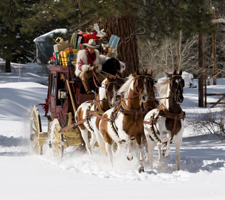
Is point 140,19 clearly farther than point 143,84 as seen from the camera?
Yes

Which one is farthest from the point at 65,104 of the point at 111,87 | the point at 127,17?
the point at 127,17

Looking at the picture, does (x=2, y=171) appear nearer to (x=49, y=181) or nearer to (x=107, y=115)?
(x=49, y=181)

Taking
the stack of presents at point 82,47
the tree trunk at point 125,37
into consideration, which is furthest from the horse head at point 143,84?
the tree trunk at point 125,37

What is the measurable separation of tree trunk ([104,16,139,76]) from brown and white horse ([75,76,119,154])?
311cm

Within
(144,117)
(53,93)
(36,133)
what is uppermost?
(53,93)

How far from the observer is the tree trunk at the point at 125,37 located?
11.8 m

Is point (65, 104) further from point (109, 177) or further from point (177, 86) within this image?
point (177, 86)

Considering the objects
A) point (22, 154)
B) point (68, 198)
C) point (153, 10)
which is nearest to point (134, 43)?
point (153, 10)

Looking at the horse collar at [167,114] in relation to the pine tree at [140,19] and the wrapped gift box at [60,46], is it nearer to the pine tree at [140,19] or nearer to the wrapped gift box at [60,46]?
the wrapped gift box at [60,46]

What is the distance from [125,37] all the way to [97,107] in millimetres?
3952

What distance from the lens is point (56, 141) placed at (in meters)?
9.14

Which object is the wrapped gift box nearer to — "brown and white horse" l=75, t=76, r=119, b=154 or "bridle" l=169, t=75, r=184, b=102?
"brown and white horse" l=75, t=76, r=119, b=154

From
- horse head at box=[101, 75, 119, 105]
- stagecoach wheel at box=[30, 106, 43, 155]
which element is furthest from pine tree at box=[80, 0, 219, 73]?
horse head at box=[101, 75, 119, 105]

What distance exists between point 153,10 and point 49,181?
7.34 metres
